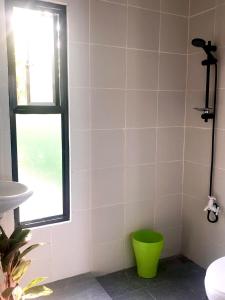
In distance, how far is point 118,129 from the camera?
2.21 metres

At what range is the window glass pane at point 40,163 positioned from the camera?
199cm

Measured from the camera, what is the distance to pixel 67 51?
1979 mm

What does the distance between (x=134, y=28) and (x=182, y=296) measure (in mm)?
1936

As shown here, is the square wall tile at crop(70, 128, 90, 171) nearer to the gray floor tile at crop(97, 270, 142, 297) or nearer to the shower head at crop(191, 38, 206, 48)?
the gray floor tile at crop(97, 270, 142, 297)

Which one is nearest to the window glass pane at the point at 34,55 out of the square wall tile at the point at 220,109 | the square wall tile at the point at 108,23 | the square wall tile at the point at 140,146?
the square wall tile at the point at 108,23

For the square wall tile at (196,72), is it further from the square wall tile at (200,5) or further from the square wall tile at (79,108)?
the square wall tile at (79,108)

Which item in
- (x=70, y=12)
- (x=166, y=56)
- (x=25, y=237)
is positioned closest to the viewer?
(x=25, y=237)

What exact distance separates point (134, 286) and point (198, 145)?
1.18 m

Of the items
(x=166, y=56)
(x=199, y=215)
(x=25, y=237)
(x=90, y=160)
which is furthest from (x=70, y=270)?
(x=166, y=56)

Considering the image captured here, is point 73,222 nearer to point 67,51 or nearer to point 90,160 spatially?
point 90,160

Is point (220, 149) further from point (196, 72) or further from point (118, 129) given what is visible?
point (118, 129)

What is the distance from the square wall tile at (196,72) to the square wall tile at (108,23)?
2.01 feet

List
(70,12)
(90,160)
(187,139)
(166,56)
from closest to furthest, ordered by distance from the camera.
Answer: (70,12), (90,160), (166,56), (187,139)

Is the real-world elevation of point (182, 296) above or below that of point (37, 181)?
below
